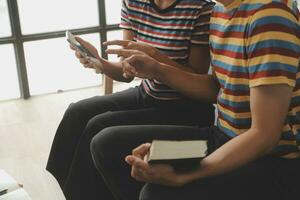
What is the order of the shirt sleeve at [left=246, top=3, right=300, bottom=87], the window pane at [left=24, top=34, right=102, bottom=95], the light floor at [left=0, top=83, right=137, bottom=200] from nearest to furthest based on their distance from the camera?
the shirt sleeve at [left=246, top=3, right=300, bottom=87]
the light floor at [left=0, top=83, right=137, bottom=200]
the window pane at [left=24, top=34, right=102, bottom=95]

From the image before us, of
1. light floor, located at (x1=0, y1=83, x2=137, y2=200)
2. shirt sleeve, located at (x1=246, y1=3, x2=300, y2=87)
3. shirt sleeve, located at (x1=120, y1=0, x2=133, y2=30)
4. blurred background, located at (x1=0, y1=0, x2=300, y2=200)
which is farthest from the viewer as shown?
blurred background, located at (x1=0, y1=0, x2=300, y2=200)

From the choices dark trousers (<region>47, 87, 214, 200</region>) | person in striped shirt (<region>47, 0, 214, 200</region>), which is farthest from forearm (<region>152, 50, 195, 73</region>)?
dark trousers (<region>47, 87, 214, 200</region>)

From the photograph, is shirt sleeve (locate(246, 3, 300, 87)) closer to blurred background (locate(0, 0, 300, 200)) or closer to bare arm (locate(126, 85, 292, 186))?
bare arm (locate(126, 85, 292, 186))

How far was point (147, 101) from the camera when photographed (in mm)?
1469

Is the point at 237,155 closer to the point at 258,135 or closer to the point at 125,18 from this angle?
the point at 258,135

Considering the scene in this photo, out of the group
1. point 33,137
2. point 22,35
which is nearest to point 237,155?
point 33,137

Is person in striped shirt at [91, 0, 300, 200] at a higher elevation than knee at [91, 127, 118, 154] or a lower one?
higher

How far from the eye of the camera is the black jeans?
3.21ft

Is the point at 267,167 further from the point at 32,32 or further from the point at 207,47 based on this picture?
the point at 32,32

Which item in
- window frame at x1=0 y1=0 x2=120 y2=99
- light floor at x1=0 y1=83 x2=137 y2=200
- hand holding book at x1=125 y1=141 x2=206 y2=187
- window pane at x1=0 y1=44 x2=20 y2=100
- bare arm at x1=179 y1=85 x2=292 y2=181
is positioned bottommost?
light floor at x1=0 y1=83 x2=137 y2=200

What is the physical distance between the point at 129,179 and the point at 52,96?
5.20 feet

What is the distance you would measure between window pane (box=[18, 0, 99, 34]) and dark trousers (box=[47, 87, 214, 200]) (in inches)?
53.8

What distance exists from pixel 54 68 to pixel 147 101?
1573mm

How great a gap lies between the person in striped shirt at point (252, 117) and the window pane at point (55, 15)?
1788 mm
